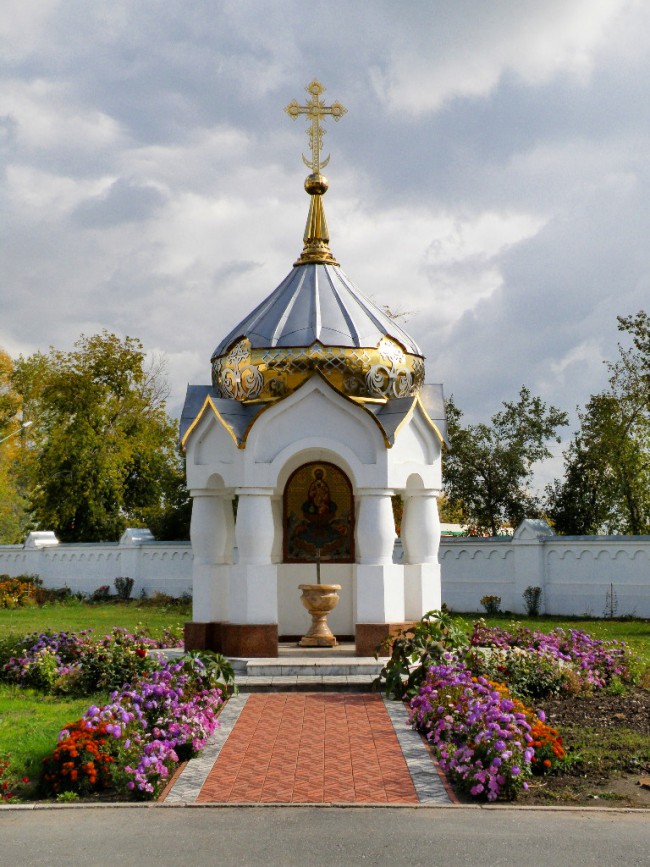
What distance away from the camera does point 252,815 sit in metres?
6.49

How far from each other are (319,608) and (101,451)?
2492 centimetres

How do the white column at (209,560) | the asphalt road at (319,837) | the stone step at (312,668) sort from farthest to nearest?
the white column at (209,560)
the stone step at (312,668)
the asphalt road at (319,837)

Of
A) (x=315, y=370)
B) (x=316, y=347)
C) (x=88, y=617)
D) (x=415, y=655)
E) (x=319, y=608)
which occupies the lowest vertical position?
(x=415, y=655)

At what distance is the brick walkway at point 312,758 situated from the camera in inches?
275

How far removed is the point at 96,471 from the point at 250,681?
25.5m

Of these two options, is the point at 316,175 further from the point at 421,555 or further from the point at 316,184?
the point at 421,555

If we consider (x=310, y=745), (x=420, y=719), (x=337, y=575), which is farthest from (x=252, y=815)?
(x=337, y=575)

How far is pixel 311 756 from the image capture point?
26.5 feet

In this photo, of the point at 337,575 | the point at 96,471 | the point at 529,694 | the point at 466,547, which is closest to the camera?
the point at 529,694

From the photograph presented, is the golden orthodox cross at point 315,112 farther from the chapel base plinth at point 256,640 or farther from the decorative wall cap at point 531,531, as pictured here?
the decorative wall cap at point 531,531

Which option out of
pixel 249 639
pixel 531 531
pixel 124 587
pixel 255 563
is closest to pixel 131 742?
pixel 249 639

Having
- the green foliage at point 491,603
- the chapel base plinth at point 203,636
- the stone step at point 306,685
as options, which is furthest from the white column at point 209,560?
the green foliage at point 491,603

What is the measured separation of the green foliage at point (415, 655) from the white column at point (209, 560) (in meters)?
2.77

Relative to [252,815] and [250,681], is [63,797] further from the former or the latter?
[250,681]
